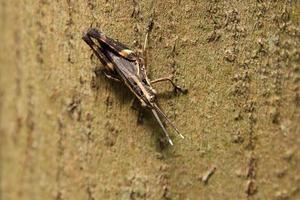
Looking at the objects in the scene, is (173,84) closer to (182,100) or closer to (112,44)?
(182,100)

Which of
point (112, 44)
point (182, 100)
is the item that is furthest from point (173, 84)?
point (112, 44)

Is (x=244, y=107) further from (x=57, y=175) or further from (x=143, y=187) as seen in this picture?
(x=57, y=175)

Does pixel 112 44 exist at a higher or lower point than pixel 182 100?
higher

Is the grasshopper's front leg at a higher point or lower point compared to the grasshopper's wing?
lower
